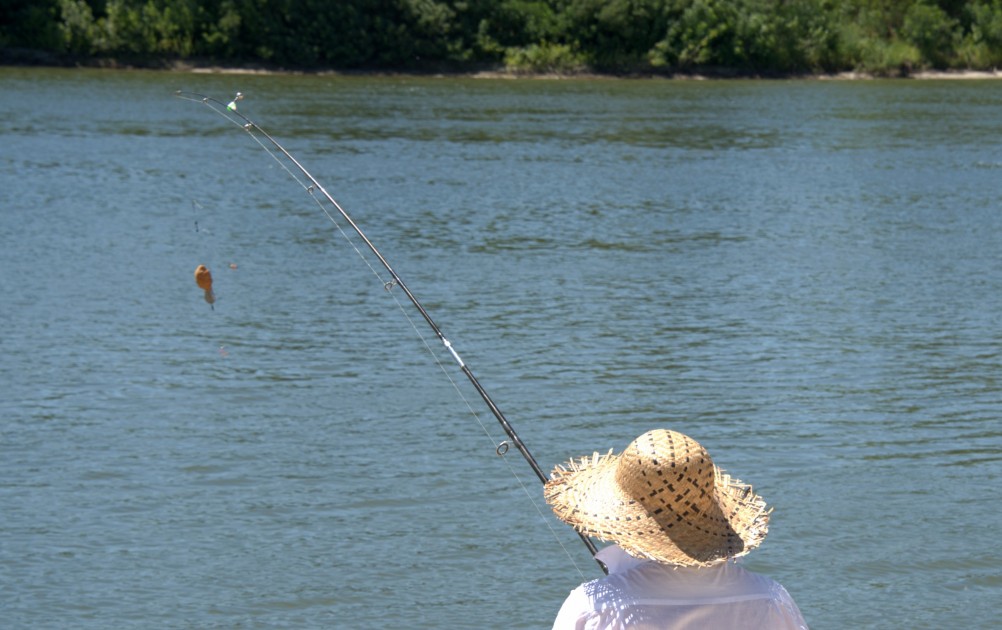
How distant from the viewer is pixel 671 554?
9.52ft

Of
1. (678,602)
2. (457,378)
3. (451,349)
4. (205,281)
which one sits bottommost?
(457,378)

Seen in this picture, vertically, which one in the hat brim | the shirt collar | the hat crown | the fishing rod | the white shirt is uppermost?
the hat crown

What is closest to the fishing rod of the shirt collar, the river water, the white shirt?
the shirt collar

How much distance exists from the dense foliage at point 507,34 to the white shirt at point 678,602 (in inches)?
1799

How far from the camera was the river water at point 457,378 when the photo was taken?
683 centimetres

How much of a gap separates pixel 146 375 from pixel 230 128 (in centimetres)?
1742

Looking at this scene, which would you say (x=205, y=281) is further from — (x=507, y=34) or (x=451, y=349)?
(x=507, y=34)

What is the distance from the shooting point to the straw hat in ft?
9.46

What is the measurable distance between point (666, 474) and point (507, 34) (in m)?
50.3

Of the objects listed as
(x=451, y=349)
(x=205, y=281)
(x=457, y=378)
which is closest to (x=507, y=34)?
(x=205, y=281)

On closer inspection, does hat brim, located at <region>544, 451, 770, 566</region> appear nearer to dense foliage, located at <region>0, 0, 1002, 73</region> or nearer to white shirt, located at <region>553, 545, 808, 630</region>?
white shirt, located at <region>553, 545, 808, 630</region>

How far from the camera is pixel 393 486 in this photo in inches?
309

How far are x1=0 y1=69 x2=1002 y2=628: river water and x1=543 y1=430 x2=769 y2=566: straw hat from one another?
3.51 m

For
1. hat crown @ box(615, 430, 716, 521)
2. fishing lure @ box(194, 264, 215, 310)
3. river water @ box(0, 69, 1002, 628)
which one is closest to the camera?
hat crown @ box(615, 430, 716, 521)
